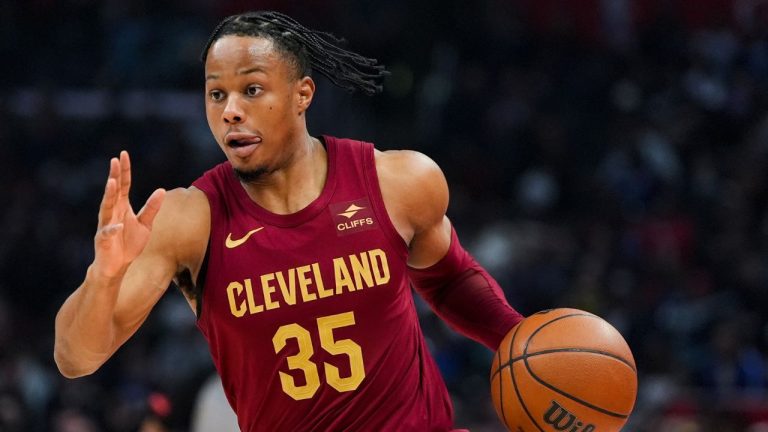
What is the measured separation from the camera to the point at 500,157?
11.1 m

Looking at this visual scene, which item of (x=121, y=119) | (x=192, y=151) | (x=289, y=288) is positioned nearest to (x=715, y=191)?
(x=192, y=151)

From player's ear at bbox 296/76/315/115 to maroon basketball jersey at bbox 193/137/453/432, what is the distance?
0.90ft

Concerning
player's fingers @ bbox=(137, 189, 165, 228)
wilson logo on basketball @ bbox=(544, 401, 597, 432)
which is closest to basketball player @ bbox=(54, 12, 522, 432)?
player's fingers @ bbox=(137, 189, 165, 228)

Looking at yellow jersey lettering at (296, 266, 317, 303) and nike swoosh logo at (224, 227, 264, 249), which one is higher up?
nike swoosh logo at (224, 227, 264, 249)

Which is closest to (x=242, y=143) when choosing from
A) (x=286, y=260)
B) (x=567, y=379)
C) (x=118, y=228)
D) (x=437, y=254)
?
(x=286, y=260)

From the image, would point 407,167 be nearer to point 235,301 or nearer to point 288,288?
point 288,288

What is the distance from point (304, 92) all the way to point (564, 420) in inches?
52.4

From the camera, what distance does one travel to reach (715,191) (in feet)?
34.1

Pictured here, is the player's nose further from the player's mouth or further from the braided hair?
the braided hair

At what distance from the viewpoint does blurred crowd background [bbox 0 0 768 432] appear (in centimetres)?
909

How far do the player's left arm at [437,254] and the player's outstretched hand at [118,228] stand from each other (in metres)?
0.89

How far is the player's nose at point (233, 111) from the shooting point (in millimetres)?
3590

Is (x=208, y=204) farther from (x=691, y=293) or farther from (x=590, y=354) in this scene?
(x=691, y=293)

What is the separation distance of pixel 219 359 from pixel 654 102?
8.07 metres
